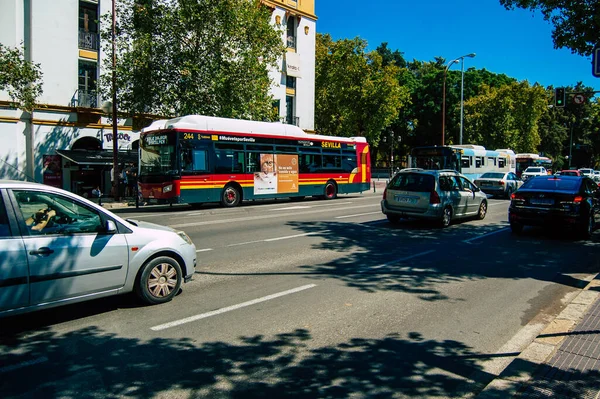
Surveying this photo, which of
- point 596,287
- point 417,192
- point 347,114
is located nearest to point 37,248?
point 596,287

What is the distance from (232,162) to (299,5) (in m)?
23.0

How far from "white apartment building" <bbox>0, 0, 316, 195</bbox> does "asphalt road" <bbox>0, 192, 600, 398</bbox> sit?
1813 centimetres

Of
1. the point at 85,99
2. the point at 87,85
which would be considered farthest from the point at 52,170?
the point at 87,85

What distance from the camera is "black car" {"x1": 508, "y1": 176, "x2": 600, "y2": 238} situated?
11.3 metres

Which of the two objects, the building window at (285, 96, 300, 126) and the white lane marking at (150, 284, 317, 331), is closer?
the white lane marking at (150, 284, 317, 331)

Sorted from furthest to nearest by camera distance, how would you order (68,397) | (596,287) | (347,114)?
(347,114), (596,287), (68,397)

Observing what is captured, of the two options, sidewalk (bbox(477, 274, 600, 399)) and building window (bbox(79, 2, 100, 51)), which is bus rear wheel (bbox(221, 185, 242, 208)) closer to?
building window (bbox(79, 2, 100, 51))

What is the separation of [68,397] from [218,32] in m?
21.6

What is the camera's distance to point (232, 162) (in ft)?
63.2

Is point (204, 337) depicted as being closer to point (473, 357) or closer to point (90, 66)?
point (473, 357)

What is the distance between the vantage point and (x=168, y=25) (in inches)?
874

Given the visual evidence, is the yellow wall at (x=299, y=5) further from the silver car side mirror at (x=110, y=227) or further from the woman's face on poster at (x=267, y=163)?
the silver car side mirror at (x=110, y=227)

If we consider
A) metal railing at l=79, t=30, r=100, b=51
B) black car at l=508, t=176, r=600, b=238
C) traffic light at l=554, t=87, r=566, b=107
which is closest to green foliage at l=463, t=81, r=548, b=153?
traffic light at l=554, t=87, r=566, b=107

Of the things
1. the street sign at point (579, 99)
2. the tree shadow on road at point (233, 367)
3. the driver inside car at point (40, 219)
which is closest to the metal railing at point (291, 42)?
the street sign at point (579, 99)
